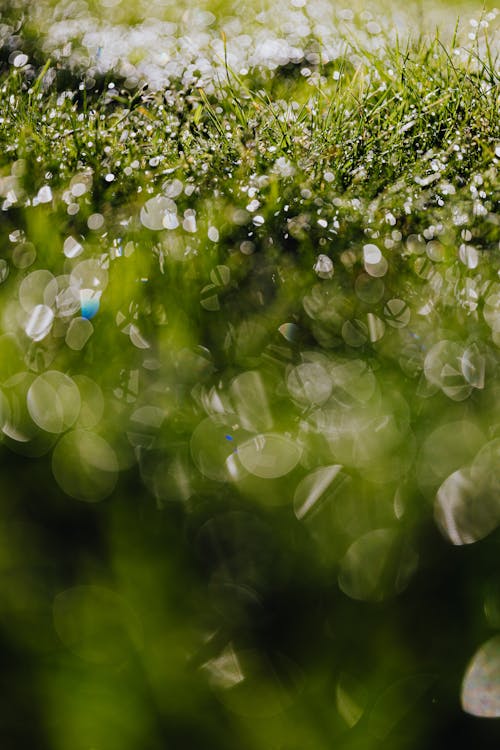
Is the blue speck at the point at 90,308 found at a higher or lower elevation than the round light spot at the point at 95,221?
lower

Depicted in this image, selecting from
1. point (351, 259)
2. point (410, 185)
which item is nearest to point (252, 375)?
point (351, 259)

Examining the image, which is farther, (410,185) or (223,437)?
(410,185)

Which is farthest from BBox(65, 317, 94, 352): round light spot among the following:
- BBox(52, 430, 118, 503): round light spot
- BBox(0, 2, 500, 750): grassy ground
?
BBox(52, 430, 118, 503): round light spot

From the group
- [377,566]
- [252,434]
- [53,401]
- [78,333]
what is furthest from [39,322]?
[377,566]

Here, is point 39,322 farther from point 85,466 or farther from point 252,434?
Answer: point 252,434

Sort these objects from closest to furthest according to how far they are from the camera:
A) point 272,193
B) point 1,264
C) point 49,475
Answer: point 49,475 → point 1,264 → point 272,193

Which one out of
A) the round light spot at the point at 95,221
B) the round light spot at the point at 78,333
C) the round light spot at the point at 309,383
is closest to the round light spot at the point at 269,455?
the round light spot at the point at 309,383

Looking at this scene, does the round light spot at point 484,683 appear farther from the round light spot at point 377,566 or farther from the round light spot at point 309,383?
the round light spot at point 309,383

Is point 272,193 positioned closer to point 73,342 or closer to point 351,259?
point 351,259

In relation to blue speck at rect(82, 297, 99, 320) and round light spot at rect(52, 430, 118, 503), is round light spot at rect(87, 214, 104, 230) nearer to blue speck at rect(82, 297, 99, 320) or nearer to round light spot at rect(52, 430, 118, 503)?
blue speck at rect(82, 297, 99, 320)
